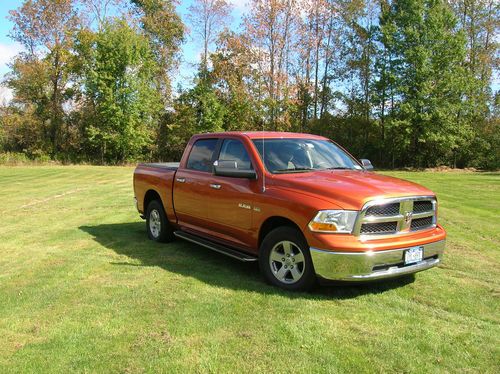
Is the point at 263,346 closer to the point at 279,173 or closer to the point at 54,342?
the point at 54,342

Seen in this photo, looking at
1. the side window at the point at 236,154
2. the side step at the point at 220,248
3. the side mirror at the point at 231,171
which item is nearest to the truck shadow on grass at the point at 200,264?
the side step at the point at 220,248

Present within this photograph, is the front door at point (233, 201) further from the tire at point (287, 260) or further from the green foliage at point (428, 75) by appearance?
the green foliage at point (428, 75)

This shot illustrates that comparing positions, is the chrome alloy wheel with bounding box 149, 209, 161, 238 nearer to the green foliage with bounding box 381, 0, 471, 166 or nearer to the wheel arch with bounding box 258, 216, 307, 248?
the wheel arch with bounding box 258, 216, 307, 248

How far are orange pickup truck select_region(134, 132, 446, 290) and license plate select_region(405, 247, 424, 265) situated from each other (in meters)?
0.01

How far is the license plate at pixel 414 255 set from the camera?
4.89 metres

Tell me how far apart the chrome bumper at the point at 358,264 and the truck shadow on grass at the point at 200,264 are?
0.30m

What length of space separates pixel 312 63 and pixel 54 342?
137 ft

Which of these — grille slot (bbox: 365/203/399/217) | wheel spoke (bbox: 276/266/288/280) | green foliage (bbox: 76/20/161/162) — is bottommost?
wheel spoke (bbox: 276/266/288/280)

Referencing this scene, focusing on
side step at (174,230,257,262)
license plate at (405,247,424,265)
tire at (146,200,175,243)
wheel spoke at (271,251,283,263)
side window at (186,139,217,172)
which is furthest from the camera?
tire at (146,200,175,243)

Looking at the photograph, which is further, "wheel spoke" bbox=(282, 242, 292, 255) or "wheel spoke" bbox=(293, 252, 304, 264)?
"wheel spoke" bbox=(282, 242, 292, 255)

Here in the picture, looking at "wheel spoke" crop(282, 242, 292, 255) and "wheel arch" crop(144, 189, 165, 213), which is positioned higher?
"wheel arch" crop(144, 189, 165, 213)

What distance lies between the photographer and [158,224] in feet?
26.0

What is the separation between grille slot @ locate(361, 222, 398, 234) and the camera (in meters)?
4.75

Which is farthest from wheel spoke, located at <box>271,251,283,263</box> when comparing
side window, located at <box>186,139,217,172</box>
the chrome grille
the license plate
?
side window, located at <box>186,139,217,172</box>
